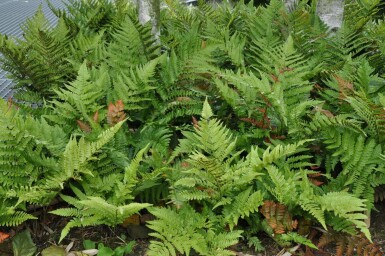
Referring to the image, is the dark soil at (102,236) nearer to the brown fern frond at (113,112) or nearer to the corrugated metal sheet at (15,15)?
the brown fern frond at (113,112)

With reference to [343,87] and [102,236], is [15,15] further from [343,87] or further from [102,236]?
[343,87]

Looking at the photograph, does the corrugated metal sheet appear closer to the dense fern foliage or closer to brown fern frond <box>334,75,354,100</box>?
the dense fern foliage

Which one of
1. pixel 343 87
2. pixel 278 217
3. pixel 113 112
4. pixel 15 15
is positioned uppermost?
pixel 15 15

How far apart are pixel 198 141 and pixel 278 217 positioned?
62cm

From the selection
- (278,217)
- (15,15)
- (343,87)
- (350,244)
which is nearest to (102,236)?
(278,217)

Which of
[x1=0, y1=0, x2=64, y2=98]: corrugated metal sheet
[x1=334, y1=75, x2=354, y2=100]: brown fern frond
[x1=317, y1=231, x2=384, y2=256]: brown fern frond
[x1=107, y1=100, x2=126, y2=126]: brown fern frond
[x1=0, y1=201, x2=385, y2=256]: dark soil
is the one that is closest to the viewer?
[x1=317, y1=231, x2=384, y2=256]: brown fern frond

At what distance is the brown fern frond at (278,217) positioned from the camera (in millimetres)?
2191

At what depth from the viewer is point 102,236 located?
2322 millimetres

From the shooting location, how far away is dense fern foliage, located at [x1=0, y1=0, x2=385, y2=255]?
217 cm

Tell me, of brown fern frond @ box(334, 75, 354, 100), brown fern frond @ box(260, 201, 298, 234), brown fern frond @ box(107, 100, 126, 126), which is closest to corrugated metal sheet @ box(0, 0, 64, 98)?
brown fern frond @ box(107, 100, 126, 126)

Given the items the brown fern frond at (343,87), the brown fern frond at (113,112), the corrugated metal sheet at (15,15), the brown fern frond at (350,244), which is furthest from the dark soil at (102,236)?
the corrugated metal sheet at (15,15)

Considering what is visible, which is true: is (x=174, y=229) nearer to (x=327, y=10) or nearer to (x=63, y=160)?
(x=63, y=160)

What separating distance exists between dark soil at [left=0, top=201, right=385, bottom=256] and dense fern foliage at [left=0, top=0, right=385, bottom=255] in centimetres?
7

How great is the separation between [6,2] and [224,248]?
6409 millimetres
